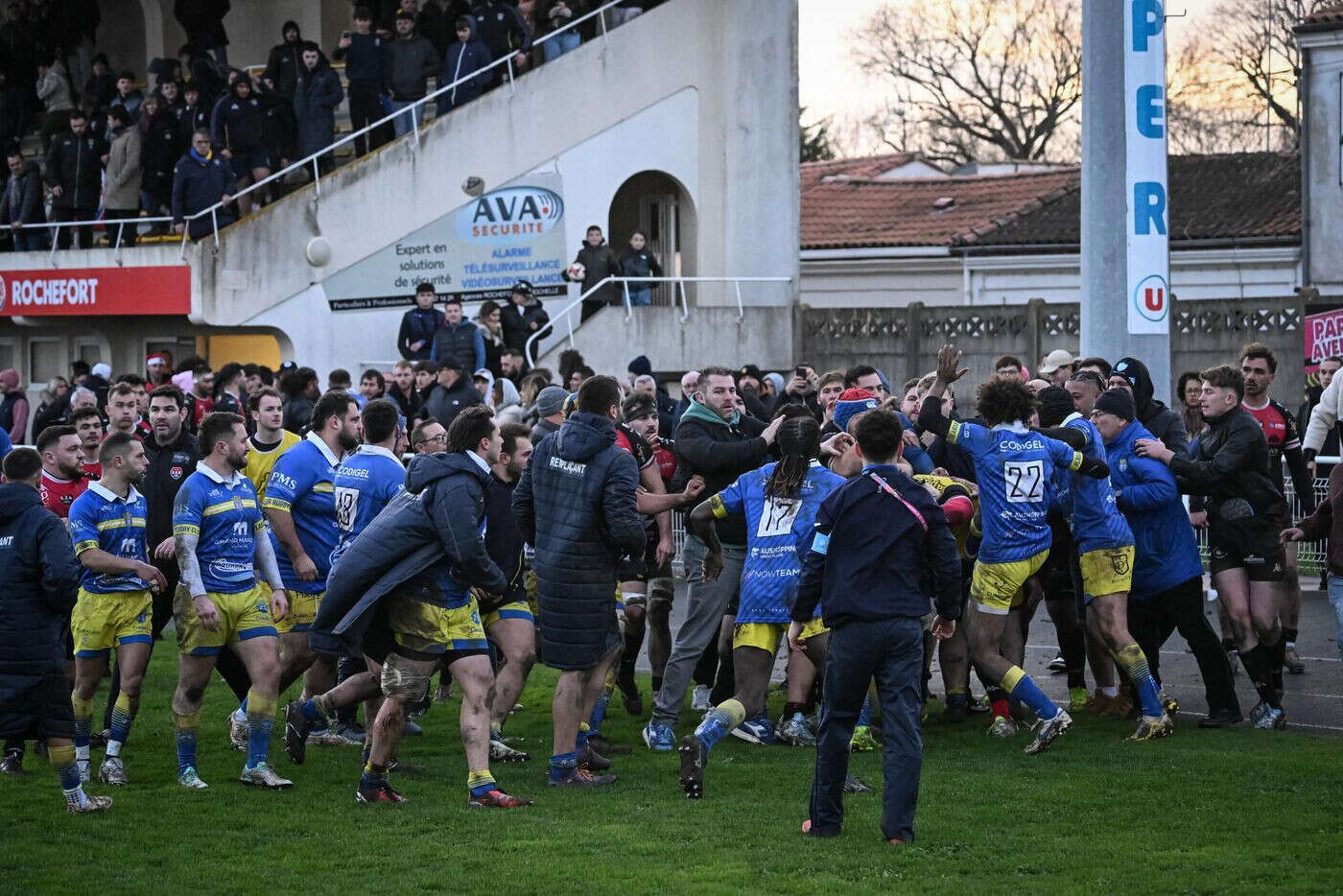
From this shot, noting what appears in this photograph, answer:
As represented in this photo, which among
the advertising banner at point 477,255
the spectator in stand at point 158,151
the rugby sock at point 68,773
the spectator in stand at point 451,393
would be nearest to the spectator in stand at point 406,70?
the advertising banner at point 477,255

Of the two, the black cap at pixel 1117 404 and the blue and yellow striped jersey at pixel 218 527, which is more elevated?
the black cap at pixel 1117 404

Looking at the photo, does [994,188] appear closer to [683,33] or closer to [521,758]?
[683,33]

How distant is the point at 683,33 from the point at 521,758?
18.0 meters

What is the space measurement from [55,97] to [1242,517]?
995 inches

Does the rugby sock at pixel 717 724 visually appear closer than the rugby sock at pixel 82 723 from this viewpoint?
Yes

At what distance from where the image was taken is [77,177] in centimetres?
2667

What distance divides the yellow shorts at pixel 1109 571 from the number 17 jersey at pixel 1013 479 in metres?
0.33

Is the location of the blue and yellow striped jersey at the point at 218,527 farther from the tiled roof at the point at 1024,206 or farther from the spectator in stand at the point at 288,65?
the tiled roof at the point at 1024,206

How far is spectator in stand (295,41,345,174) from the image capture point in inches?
984

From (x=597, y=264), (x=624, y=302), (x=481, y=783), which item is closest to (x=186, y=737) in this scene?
(x=481, y=783)

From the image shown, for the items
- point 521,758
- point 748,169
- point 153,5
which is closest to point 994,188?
point 748,169

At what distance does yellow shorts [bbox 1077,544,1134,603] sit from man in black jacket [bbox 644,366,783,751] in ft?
6.65

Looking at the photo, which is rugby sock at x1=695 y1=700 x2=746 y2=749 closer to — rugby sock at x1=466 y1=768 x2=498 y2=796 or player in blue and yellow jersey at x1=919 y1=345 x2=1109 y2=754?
rugby sock at x1=466 y1=768 x2=498 y2=796

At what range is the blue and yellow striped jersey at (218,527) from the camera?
905cm
